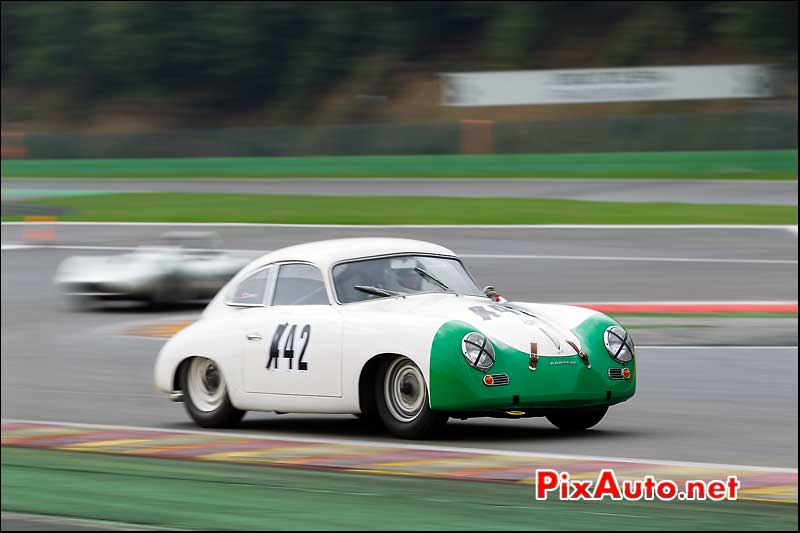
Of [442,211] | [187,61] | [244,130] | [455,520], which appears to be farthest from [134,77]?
[455,520]

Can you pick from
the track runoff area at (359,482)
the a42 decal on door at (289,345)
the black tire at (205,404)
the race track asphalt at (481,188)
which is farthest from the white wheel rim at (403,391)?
the race track asphalt at (481,188)

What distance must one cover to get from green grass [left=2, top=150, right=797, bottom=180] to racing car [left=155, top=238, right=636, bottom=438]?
25.8 metres

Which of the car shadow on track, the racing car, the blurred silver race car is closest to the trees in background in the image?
the blurred silver race car

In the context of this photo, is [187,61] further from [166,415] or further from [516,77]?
[166,415]

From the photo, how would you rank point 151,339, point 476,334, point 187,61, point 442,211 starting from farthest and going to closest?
point 187,61 < point 442,211 < point 151,339 < point 476,334

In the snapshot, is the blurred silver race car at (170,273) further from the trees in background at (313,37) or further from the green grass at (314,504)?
the trees in background at (313,37)

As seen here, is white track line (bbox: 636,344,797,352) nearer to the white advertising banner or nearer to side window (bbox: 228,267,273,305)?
side window (bbox: 228,267,273,305)

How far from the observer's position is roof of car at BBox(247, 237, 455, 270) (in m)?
5.93

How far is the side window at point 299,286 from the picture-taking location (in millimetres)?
6602

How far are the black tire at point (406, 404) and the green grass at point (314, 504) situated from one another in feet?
1.67

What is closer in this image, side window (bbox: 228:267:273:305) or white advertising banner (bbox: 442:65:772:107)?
side window (bbox: 228:267:273:305)

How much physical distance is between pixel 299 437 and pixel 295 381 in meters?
0.66

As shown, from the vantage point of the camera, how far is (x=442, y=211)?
23.1 metres

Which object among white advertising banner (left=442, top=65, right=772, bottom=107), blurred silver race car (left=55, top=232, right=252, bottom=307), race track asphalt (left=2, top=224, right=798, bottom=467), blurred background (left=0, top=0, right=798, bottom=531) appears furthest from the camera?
white advertising banner (left=442, top=65, right=772, bottom=107)
